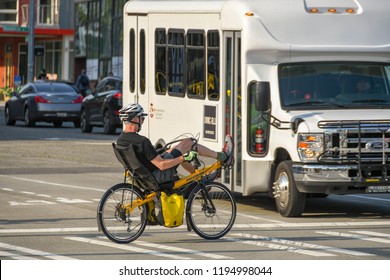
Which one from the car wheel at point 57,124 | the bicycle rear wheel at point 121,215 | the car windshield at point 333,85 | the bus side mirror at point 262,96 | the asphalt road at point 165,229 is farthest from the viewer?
the car wheel at point 57,124

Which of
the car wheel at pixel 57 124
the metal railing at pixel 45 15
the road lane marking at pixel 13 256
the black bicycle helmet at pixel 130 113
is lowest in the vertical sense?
the car wheel at pixel 57 124

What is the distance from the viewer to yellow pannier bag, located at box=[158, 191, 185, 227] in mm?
14562

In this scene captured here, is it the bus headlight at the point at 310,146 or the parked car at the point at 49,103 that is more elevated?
the bus headlight at the point at 310,146

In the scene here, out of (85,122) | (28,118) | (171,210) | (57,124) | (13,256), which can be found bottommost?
(57,124)

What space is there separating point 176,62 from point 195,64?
730 millimetres

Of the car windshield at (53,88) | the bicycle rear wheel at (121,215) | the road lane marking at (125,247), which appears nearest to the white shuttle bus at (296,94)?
the bicycle rear wheel at (121,215)

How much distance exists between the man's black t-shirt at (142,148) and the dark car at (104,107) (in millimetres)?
23716

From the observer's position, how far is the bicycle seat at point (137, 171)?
14.5 m

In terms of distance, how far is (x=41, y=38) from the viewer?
86.6m

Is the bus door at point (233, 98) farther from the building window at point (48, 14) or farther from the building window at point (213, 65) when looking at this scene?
the building window at point (48, 14)

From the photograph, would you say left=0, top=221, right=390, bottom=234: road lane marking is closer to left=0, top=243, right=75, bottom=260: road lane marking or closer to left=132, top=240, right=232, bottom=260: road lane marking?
left=132, top=240, right=232, bottom=260: road lane marking

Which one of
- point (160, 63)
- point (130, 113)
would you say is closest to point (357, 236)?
point (130, 113)

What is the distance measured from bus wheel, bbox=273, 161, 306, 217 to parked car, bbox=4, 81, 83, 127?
26082mm

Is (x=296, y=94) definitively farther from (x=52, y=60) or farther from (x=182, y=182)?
(x=52, y=60)
